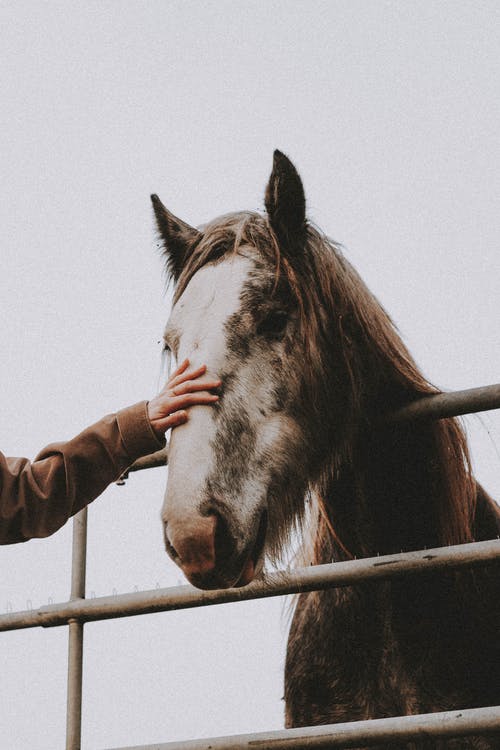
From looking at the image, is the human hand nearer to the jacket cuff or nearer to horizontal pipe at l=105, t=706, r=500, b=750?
the jacket cuff

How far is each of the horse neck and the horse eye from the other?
0.41 metres

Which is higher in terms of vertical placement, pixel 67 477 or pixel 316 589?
pixel 67 477

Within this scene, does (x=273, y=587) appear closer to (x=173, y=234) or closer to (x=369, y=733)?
(x=369, y=733)

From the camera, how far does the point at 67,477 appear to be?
207 centimetres

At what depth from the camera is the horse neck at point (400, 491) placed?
2.32 metres

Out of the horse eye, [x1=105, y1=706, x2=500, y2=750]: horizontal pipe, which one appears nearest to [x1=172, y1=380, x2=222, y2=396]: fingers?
the horse eye

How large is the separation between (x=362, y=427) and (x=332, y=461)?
153 mm

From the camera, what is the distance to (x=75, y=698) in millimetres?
2154

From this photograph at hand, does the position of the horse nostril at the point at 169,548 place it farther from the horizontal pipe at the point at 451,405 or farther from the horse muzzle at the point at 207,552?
the horizontal pipe at the point at 451,405

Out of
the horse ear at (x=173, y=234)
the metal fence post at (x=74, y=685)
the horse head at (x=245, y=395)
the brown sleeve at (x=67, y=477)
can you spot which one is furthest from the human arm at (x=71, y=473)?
the horse ear at (x=173, y=234)

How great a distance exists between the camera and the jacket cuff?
2.03m

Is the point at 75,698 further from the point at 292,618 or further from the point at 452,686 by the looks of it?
the point at 452,686

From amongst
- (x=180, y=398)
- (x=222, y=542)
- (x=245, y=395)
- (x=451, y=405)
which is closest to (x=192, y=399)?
(x=180, y=398)

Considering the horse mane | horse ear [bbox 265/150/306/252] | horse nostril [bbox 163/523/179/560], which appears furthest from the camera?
horse ear [bbox 265/150/306/252]
